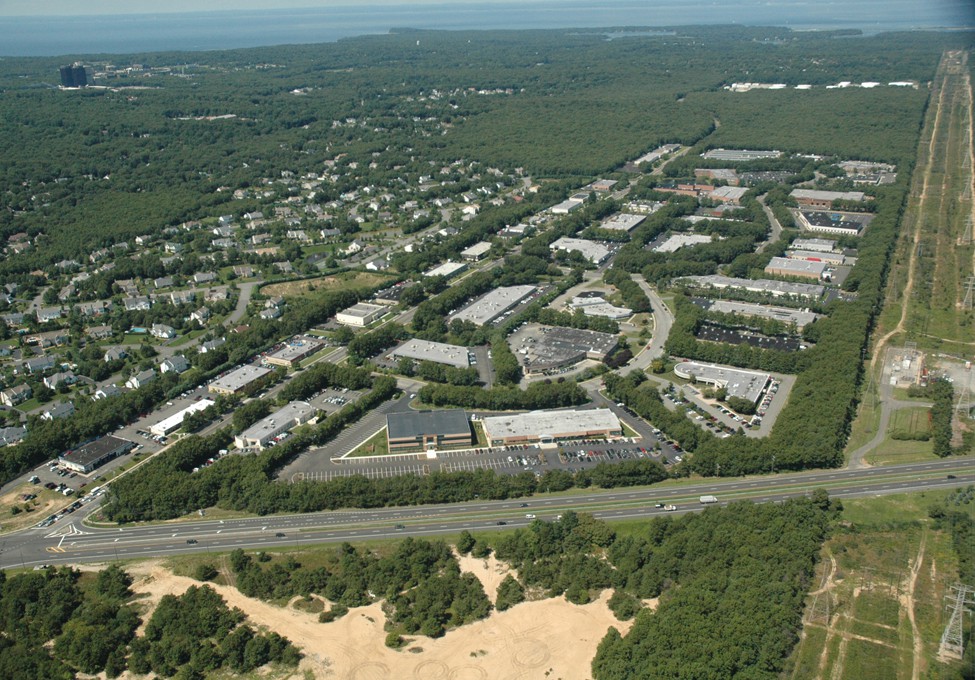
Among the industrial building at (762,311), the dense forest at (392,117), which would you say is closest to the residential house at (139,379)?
the dense forest at (392,117)

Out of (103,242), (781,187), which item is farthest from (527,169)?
(103,242)

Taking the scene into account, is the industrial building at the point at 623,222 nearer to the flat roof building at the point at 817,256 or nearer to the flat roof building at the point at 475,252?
the flat roof building at the point at 475,252

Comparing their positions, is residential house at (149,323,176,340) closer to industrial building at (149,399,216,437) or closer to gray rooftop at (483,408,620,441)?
industrial building at (149,399,216,437)

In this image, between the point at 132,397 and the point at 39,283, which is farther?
the point at 39,283

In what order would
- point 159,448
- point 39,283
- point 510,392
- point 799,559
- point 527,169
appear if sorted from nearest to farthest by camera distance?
point 799,559
point 159,448
point 510,392
point 39,283
point 527,169

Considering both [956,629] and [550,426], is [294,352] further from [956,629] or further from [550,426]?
[956,629]

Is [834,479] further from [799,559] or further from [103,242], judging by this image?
[103,242]
